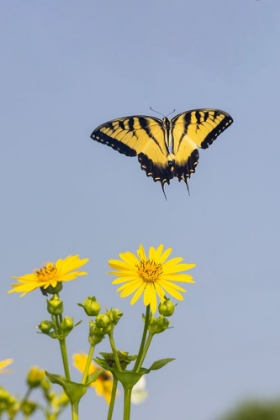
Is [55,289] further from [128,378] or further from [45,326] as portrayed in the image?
[128,378]

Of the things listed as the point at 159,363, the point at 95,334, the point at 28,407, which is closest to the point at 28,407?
the point at 28,407

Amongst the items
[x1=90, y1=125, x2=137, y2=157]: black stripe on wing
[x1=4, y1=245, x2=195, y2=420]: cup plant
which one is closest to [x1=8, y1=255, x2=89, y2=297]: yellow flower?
[x1=4, y1=245, x2=195, y2=420]: cup plant

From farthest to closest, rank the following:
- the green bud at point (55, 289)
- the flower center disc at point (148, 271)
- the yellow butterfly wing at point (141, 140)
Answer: the yellow butterfly wing at point (141, 140)
the flower center disc at point (148, 271)
the green bud at point (55, 289)

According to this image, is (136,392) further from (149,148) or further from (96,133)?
(149,148)

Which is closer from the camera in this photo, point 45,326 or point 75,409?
point 75,409

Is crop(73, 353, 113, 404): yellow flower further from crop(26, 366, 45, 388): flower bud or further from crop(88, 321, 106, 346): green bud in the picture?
crop(88, 321, 106, 346): green bud

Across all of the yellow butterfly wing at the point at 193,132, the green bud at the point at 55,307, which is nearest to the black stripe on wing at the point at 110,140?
the yellow butterfly wing at the point at 193,132

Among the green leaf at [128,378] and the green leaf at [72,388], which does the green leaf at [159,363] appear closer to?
the green leaf at [128,378]
